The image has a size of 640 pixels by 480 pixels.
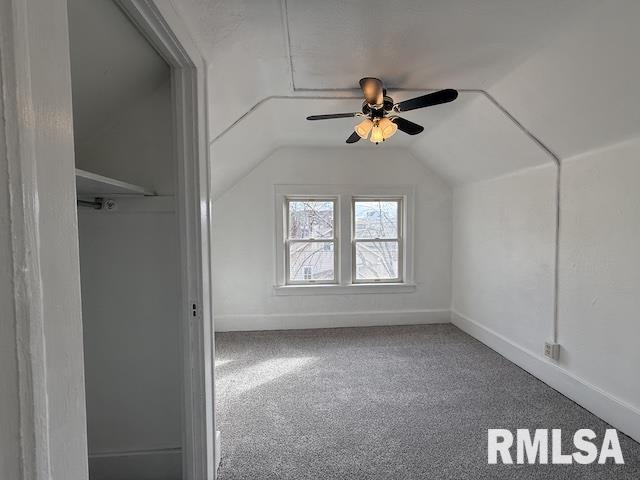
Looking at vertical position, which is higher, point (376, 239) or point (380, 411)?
point (376, 239)

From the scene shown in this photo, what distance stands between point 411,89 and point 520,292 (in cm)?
204

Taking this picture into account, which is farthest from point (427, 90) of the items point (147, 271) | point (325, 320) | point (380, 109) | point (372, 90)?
point (325, 320)

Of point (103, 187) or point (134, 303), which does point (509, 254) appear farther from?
point (103, 187)

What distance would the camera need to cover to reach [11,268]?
0.40 meters

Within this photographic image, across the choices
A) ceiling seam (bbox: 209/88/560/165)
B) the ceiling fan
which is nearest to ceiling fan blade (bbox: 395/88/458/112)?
the ceiling fan

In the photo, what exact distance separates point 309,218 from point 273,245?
0.56 m

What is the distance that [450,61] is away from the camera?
1927 millimetres

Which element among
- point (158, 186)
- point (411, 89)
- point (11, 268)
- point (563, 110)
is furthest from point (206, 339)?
point (563, 110)

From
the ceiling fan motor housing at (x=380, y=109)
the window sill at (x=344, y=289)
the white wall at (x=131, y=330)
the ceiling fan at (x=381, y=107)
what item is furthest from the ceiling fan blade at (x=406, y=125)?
the window sill at (x=344, y=289)

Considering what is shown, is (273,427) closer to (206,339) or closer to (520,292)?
(206,339)

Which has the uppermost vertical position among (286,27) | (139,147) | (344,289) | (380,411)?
(286,27)

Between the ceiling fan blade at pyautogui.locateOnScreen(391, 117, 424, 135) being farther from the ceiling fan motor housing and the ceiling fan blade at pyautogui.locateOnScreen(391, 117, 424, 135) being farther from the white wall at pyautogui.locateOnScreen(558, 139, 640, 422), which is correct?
the white wall at pyautogui.locateOnScreen(558, 139, 640, 422)

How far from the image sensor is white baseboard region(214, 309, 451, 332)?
3.97m

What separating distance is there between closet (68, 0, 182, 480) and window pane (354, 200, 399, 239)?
2861mm
